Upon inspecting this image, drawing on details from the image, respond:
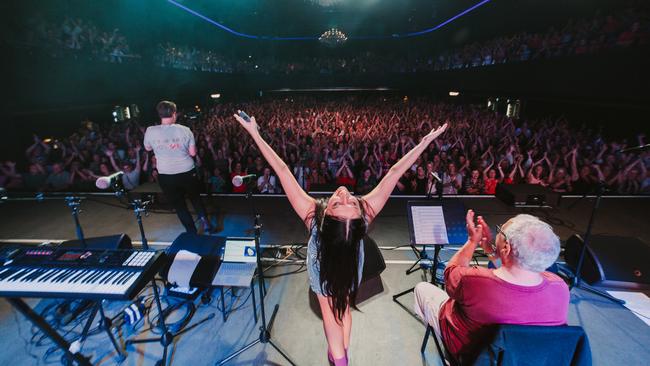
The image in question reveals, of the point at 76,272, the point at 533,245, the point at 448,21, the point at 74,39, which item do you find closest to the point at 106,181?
the point at 76,272

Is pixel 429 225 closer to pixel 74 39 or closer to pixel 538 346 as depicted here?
pixel 538 346

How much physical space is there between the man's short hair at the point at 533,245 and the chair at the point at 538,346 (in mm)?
256

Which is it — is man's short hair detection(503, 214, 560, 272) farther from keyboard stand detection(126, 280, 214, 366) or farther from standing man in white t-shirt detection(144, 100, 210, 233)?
standing man in white t-shirt detection(144, 100, 210, 233)

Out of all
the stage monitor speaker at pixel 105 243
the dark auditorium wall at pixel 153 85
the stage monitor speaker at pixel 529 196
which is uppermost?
the dark auditorium wall at pixel 153 85

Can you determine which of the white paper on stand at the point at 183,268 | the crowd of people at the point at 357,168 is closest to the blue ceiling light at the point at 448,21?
the crowd of people at the point at 357,168

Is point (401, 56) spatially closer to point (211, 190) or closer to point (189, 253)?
point (211, 190)

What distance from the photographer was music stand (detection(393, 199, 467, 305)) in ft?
7.67

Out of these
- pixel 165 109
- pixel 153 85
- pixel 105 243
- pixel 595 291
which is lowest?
pixel 595 291

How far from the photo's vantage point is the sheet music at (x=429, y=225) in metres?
2.34

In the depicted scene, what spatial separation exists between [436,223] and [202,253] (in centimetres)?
199

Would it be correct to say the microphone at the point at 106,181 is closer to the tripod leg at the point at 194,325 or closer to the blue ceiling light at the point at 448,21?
the tripod leg at the point at 194,325

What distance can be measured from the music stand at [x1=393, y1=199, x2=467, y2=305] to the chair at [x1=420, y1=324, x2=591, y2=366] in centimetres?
108

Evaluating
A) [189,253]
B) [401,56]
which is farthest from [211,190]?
[401,56]

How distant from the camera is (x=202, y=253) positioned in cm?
249
